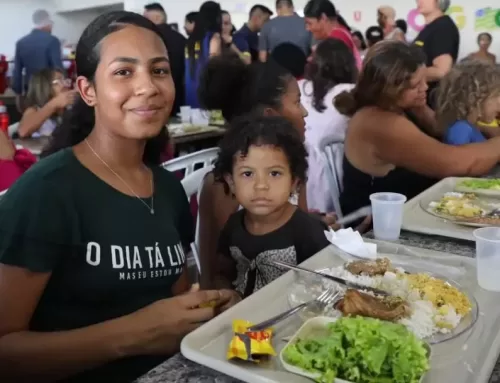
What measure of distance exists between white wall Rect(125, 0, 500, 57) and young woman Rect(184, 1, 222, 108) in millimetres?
1561

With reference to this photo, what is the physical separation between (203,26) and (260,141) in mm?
3342

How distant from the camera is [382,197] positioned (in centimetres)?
136

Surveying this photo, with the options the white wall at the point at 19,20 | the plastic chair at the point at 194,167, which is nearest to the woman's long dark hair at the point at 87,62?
the plastic chair at the point at 194,167

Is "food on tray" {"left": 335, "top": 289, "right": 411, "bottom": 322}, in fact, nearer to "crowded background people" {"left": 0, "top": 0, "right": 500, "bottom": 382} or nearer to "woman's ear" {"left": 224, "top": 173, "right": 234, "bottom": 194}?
"crowded background people" {"left": 0, "top": 0, "right": 500, "bottom": 382}

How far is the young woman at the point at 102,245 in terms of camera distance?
1.01m

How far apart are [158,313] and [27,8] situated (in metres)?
9.77

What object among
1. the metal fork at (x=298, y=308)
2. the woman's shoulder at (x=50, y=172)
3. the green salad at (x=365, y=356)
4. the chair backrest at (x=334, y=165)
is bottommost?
the chair backrest at (x=334, y=165)

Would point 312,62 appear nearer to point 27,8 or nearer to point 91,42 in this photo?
point 91,42

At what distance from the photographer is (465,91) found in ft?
8.09

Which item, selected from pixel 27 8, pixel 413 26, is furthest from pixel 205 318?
pixel 27 8

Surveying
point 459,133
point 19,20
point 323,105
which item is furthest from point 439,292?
point 19,20

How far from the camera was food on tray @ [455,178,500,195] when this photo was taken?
68.3 inches

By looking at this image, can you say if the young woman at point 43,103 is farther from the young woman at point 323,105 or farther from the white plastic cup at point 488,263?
the white plastic cup at point 488,263

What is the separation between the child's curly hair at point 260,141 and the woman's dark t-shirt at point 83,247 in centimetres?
43
